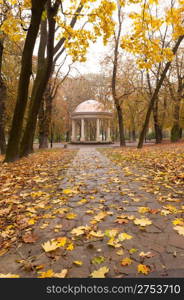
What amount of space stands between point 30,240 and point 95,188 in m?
2.35

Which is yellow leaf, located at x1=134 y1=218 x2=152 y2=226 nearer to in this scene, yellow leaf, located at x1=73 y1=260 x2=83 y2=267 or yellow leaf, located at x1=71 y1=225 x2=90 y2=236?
yellow leaf, located at x1=71 y1=225 x2=90 y2=236

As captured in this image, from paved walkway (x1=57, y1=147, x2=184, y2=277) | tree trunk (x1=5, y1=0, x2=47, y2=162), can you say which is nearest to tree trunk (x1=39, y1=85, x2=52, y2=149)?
tree trunk (x1=5, y1=0, x2=47, y2=162)

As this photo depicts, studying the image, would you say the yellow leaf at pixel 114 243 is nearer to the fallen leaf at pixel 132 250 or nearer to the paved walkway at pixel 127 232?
the paved walkway at pixel 127 232

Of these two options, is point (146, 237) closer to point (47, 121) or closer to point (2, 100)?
point (2, 100)

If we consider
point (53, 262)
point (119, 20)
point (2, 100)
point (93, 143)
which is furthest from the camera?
point (93, 143)

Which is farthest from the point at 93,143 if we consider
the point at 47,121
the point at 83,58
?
the point at 83,58

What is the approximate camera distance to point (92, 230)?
255 cm

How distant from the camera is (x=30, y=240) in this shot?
7.70 feet

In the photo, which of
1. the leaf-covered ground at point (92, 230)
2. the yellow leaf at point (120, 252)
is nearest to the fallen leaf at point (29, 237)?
the leaf-covered ground at point (92, 230)

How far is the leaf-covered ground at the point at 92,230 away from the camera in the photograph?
6.15ft

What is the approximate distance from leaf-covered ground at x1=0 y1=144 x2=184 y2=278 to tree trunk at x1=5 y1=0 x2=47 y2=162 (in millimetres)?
3806

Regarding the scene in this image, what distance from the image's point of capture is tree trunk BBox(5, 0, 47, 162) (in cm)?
579

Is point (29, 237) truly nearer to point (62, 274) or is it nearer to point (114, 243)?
point (62, 274)

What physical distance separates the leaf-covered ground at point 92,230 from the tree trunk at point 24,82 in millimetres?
3806
